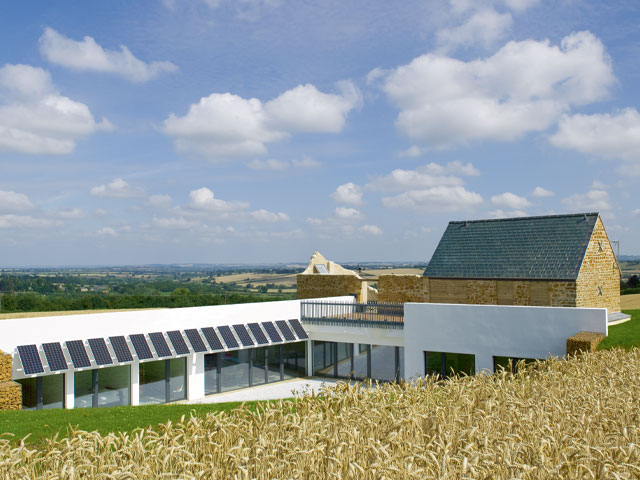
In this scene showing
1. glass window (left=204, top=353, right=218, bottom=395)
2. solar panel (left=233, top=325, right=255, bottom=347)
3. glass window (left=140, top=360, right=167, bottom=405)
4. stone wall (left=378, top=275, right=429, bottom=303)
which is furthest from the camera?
stone wall (left=378, top=275, right=429, bottom=303)

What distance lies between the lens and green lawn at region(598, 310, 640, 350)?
17234 mm

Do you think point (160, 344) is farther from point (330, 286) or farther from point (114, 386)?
point (330, 286)

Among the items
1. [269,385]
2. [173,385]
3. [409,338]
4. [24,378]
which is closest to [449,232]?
[409,338]

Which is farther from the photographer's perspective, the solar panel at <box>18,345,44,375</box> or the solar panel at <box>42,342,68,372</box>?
the solar panel at <box>42,342,68,372</box>

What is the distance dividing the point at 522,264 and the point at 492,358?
6.19m

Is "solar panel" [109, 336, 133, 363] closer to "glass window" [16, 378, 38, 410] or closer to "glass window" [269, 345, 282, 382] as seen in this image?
"glass window" [16, 378, 38, 410]

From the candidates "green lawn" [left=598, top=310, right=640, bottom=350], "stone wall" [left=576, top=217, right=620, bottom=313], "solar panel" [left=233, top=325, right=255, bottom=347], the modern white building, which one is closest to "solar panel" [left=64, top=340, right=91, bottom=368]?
the modern white building

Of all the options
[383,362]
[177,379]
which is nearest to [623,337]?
[383,362]

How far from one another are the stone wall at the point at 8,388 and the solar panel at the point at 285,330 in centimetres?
1137

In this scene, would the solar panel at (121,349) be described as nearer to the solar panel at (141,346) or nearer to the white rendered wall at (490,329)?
the solar panel at (141,346)

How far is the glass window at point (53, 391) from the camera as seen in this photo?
1783cm

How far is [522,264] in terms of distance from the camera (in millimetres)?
24578

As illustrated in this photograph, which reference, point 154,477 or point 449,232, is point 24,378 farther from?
point 449,232

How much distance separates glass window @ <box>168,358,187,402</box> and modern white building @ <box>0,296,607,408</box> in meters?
0.04
